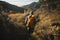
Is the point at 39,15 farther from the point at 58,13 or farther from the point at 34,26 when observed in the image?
the point at 34,26

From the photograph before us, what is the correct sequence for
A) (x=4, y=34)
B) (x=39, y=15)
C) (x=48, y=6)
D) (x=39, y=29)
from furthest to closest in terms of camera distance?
(x=48, y=6), (x=39, y=15), (x=39, y=29), (x=4, y=34)

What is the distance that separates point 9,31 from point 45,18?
18.0 ft

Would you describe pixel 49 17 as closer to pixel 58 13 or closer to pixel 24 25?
pixel 58 13

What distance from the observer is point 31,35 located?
1769cm

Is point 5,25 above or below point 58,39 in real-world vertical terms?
above

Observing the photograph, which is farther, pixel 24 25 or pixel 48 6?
pixel 48 6

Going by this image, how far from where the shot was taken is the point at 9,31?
16281 mm

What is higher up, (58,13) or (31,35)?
(58,13)

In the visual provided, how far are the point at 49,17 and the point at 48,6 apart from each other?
401 cm

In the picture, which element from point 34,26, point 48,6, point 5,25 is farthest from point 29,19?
point 48,6

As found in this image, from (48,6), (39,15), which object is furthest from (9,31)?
(48,6)

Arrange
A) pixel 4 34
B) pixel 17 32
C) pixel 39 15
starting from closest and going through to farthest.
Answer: pixel 4 34 → pixel 17 32 → pixel 39 15

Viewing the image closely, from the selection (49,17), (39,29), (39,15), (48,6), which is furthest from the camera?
(48,6)

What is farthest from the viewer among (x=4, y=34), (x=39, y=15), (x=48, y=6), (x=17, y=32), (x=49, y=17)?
(x=48, y=6)
